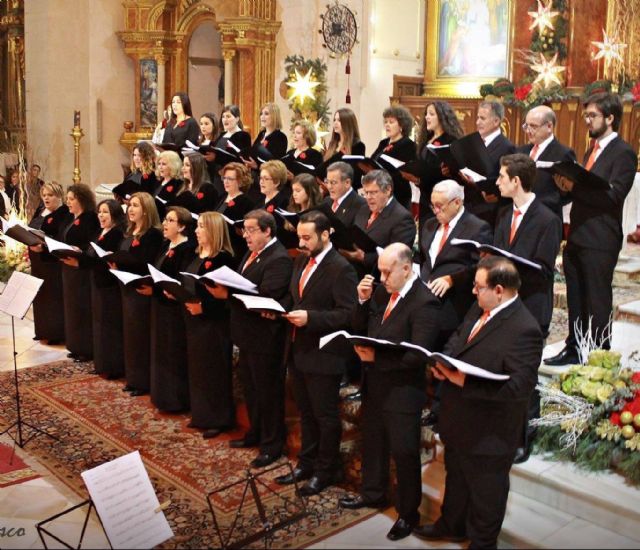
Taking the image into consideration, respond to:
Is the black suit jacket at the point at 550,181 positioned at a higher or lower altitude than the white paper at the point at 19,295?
higher

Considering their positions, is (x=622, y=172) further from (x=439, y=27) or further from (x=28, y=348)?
(x=439, y=27)

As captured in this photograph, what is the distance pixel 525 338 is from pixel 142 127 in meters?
11.4

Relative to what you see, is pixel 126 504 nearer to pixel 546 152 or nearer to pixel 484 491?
pixel 484 491

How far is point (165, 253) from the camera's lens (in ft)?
21.3

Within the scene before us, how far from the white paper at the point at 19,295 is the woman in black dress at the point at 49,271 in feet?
7.09

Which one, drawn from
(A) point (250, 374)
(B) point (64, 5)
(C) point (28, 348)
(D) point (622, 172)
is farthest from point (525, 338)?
(B) point (64, 5)

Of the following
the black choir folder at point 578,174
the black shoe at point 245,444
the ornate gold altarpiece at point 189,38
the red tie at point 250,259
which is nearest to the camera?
the black choir folder at point 578,174

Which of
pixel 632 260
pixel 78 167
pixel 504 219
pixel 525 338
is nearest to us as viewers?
pixel 525 338

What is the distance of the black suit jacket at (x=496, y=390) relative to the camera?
4.01m

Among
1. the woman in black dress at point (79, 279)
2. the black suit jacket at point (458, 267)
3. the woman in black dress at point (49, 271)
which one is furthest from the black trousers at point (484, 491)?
the woman in black dress at point (49, 271)

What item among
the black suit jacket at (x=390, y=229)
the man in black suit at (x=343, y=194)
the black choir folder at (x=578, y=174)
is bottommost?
the black suit jacket at (x=390, y=229)

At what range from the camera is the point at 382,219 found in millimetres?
5430

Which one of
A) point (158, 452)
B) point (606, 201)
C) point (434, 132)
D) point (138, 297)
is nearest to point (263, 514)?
point (158, 452)

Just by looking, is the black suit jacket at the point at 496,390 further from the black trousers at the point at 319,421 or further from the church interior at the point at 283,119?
the black trousers at the point at 319,421
